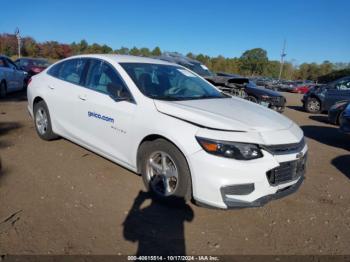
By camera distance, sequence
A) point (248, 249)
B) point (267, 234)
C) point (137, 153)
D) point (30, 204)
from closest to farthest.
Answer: point (248, 249)
point (267, 234)
point (30, 204)
point (137, 153)

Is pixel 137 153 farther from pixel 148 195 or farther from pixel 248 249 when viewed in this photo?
pixel 248 249

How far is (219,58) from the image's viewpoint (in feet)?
302

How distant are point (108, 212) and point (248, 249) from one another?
1.50 metres

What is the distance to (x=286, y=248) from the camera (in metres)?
3.13

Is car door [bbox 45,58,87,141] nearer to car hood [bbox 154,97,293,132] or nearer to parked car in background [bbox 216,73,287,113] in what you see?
car hood [bbox 154,97,293,132]

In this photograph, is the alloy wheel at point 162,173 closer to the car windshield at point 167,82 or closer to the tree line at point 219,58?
the car windshield at point 167,82

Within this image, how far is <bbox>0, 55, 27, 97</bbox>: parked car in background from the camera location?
10.7 m

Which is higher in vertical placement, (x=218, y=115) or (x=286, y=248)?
(x=218, y=115)

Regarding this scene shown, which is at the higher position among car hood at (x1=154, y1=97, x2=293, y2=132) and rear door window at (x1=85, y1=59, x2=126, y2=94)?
rear door window at (x1=85, y1=59, x2=126, y2=94)

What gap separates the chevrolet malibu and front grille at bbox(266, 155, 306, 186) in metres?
0.01

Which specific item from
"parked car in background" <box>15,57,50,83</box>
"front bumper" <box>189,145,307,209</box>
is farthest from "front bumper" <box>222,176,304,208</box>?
"parked car in background" <box>15,57,50,83</box>

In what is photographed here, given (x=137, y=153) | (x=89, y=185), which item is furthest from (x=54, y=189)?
(x=137, y=153)

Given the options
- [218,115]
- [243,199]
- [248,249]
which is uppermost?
[218,115]

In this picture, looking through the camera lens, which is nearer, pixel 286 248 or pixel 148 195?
pixel 286 248
